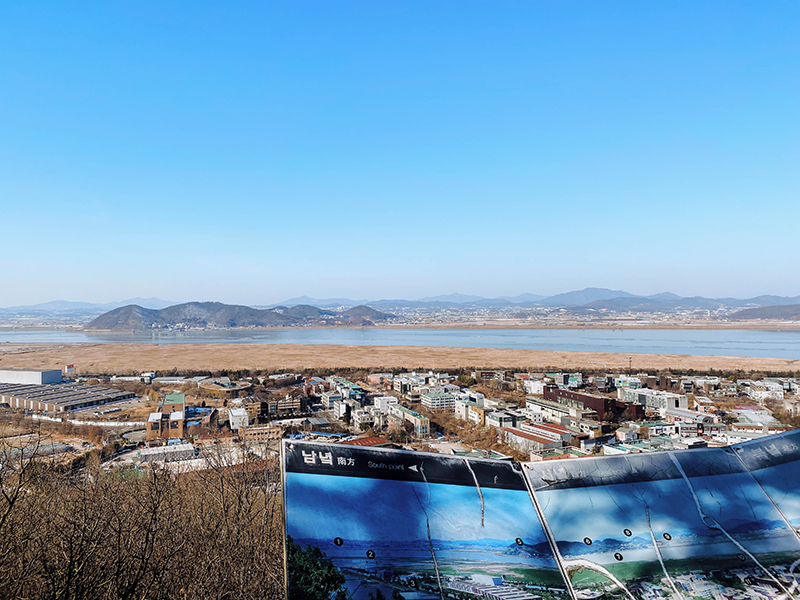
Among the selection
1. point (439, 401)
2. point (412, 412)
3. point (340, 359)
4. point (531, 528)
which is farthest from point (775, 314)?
point (531, 528)

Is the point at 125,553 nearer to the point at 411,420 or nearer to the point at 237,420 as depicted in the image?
the point at 411,420

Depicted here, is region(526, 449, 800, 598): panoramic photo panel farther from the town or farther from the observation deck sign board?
the town

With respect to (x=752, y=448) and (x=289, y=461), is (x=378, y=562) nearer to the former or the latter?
(x=289, y=461)

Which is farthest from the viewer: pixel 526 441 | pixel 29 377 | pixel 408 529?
pixel 29 377

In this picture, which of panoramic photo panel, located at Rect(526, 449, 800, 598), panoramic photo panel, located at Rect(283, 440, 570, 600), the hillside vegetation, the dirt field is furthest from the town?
panoramic photo panel, located at Rect(283, 440, 570, 600)

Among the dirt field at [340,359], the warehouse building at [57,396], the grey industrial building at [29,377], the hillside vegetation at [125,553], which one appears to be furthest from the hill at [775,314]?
the hillside vegetation at [125,553]

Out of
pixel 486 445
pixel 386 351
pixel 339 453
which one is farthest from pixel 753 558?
pixel 386 351
